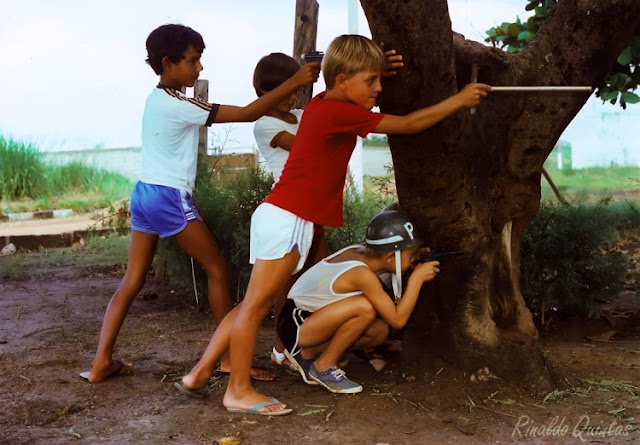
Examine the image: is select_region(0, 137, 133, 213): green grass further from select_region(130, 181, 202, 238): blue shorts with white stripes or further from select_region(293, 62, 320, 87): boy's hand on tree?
select_region(293, 62, 320, 87): boy's hand on tree

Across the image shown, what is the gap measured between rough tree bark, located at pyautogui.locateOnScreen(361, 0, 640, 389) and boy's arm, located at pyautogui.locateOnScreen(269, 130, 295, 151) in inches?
27.1

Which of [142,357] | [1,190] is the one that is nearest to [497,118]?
[142,357]

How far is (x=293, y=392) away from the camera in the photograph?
4371 mm

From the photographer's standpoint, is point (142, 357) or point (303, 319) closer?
point (303, 319)

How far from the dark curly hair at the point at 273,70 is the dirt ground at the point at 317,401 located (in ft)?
5.41

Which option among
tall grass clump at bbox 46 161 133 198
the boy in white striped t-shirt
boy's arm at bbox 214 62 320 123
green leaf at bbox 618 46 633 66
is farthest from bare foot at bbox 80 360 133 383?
tall grass clump at bbox 46 161 133 198

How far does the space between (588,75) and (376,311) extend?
1.67m

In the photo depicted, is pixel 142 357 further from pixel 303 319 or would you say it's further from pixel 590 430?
pixel 590 430

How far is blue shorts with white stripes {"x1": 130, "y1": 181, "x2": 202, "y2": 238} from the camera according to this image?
14.3 ft

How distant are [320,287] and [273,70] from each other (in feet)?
4.10

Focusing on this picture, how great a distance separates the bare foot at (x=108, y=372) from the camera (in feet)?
15.1

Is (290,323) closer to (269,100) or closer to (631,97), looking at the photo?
(269,100)

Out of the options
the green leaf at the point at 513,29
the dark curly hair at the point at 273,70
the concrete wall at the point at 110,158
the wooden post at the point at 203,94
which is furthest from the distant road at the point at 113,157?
the dark curly hair at the point at 273,70

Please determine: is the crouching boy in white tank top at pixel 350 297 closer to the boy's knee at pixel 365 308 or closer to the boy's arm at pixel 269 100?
the boy's knee at pixel 365 308
